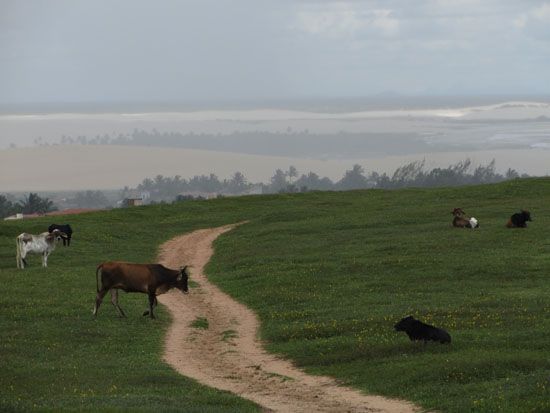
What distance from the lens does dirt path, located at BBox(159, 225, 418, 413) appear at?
23891 mm

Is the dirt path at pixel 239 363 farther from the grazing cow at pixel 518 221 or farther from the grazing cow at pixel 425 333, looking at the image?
the grazing cow at pixel 518 221

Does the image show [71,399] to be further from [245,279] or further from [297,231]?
[297,231]

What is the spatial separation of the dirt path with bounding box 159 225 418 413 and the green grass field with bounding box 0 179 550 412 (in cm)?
63

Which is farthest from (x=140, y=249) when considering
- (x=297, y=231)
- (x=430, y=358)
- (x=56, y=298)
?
(x=430, y=358)

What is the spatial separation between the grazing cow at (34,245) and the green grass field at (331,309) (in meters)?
0.86

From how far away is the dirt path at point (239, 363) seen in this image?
23.9m

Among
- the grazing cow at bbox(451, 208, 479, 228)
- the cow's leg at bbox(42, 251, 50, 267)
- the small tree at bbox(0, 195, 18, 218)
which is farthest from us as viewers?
the small tree at bbox(0, 195, 18, 218)

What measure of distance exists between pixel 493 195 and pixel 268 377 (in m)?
49.1

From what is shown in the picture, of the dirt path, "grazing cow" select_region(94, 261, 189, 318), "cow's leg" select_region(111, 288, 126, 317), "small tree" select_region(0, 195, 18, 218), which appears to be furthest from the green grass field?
"small tree" select_region(0, 195, 18, 218)

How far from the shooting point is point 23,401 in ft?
72.6

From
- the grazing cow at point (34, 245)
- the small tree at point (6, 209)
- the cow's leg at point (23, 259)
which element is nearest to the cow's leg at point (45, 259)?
the grazing cow at point (34, 245)

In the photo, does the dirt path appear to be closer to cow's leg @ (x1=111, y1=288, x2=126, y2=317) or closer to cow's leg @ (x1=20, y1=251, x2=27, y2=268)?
cow's leg @ (x1=111, y1=288, x2=126, y2=317)

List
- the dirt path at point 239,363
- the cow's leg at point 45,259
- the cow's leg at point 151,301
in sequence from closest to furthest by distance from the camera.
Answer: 1. the dirt path at point 239,363
2. the cow's leg at point 151,301
3. the cow's leg at point 45,259

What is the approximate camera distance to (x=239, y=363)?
2906cm
